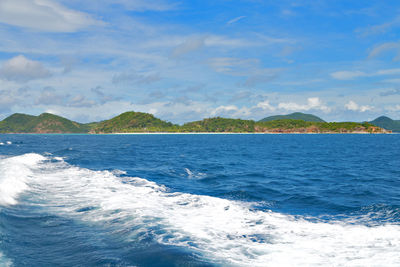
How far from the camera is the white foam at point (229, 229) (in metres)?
9.62

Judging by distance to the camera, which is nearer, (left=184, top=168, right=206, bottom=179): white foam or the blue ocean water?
the blue ocean water

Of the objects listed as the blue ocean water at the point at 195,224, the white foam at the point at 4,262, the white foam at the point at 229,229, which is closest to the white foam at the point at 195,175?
the blue ocean water at the point at 195,224

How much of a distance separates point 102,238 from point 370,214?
1385 centimetres

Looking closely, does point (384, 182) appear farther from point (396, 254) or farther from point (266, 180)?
point (396, 254)

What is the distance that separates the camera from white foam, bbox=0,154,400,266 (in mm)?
9625

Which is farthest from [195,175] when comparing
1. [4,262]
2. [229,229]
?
[4,262]

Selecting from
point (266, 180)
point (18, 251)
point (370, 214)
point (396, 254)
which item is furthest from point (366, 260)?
point (266, 180)

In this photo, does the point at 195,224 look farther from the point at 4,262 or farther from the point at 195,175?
the point at 195,175

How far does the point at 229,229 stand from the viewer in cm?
1264

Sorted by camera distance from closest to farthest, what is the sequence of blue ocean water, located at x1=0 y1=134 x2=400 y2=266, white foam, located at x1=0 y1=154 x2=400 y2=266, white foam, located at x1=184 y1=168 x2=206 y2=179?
1. blue ocean water, located at x1=0 y1=134 x2=400 y2=266
2. white foam, located at x1=0 y1=154 x2=400 y2=266
3. white foam, located at x1=184 y1=168 x2=206 y2=179

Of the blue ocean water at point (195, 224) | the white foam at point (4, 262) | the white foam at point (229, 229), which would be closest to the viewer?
the white foam at point (4, 262)

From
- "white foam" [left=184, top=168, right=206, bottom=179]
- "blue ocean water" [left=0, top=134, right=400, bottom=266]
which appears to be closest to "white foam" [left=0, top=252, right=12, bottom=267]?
"blue ocean water" [left=0, top=134, right=400, bottom=266]

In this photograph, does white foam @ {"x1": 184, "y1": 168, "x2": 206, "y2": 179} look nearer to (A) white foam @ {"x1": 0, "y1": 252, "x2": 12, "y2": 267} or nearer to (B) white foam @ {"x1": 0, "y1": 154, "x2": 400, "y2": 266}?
(B) white foam @ {"x1": 0, "y1": 154, "x2": 400, "y2": 266}

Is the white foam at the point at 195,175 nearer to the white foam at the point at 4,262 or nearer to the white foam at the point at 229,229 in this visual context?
the white foam at the point at 229,229
